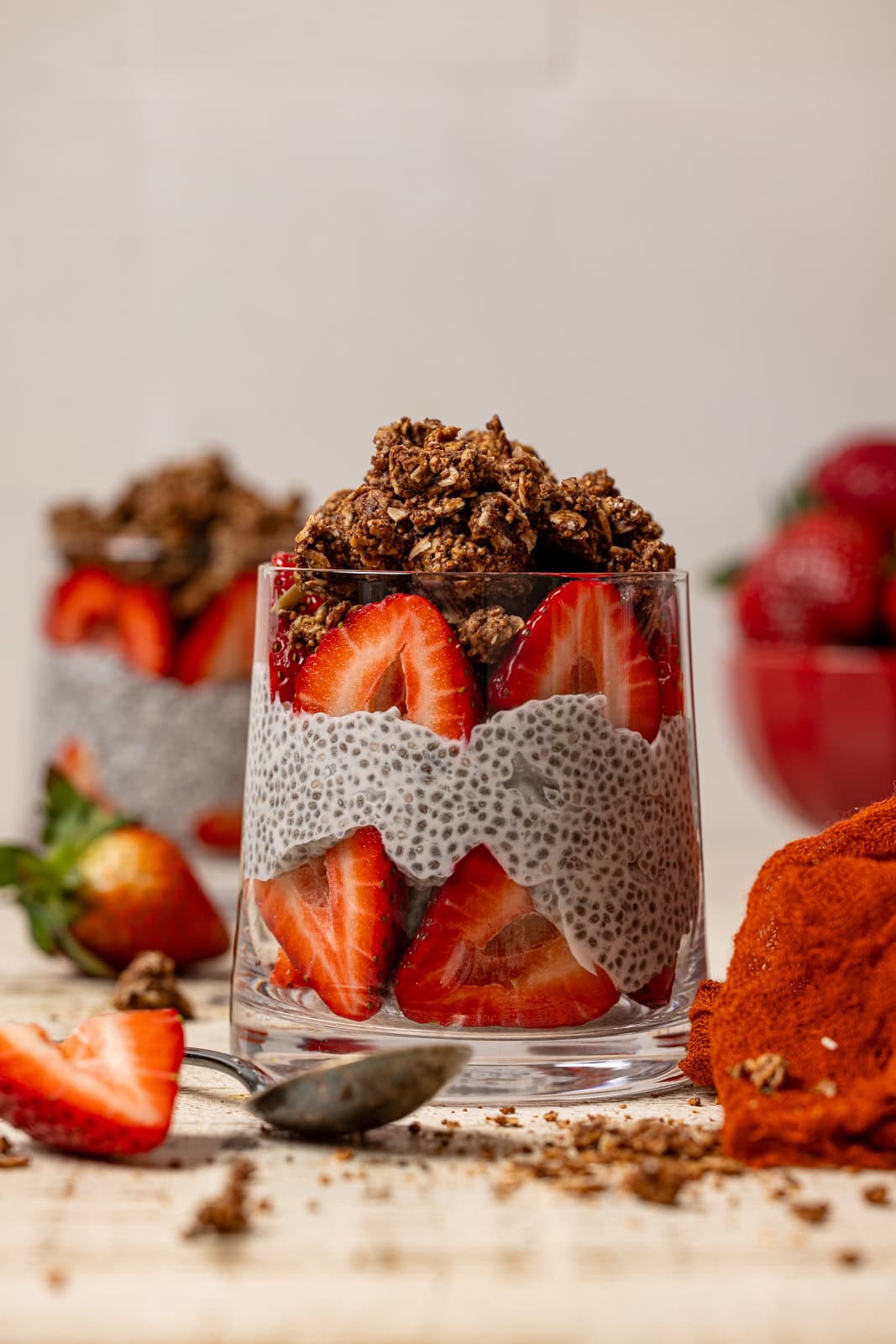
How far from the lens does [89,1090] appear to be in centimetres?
68

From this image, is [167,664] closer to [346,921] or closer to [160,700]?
[160,700]

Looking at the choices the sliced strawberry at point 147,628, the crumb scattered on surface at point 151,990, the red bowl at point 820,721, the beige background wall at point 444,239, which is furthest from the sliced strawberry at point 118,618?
the beige background wall at point 444,239

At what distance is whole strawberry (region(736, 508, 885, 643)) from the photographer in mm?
1606

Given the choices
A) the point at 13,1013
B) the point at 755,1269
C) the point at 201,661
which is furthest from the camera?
the point at 201,661

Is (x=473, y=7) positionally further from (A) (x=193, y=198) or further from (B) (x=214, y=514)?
(B) (x=214, y=514)

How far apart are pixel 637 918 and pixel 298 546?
0.83ft

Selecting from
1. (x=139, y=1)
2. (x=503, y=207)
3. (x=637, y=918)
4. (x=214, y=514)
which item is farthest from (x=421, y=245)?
(x=637, y=918)

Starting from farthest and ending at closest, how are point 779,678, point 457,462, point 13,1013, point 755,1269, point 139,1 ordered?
1. point 139,1
2. point 779,678
3. point 13,1013
4. point 457,462
5. point 755,1269

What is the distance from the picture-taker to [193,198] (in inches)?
94.8

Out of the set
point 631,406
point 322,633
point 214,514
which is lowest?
point 322,633

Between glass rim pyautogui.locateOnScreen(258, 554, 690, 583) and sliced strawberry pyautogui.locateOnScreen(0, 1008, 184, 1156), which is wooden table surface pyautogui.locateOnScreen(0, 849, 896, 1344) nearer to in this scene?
sliced strawberry pyautogui.locateOnScreen(0, 1008, 184, 1156)

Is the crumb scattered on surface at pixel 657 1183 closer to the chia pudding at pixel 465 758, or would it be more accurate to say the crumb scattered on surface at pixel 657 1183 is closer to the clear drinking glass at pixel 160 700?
the chia pudding at pixel 465 758

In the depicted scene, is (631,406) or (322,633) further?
(631,406)

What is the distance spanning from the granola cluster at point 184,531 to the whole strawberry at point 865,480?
2.11 feet
